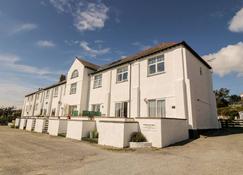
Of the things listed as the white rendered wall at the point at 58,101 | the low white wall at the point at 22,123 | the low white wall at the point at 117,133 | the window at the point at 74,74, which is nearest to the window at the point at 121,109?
the low white wall at the point at 117,133

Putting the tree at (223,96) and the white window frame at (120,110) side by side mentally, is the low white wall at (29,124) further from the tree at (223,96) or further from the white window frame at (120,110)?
the tree at (223,96)

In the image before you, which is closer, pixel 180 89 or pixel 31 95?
pixel 180 89

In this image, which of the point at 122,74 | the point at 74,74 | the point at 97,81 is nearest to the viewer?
the point at 122,74

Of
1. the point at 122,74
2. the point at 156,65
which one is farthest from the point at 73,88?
the point at 156,65

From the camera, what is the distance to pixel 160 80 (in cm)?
1475

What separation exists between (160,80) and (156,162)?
366 inches

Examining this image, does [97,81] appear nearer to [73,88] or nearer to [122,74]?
[122,74]

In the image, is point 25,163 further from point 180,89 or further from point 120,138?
point 180,89

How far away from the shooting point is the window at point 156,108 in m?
14.1

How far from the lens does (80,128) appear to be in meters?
14.4

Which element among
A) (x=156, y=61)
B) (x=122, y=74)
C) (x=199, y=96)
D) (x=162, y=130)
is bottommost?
(x=162, y=130)

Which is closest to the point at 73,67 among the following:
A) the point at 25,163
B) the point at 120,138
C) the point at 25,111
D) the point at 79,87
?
the point at 79,87

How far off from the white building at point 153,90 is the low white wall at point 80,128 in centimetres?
103

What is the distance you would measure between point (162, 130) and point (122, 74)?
33.0ft
